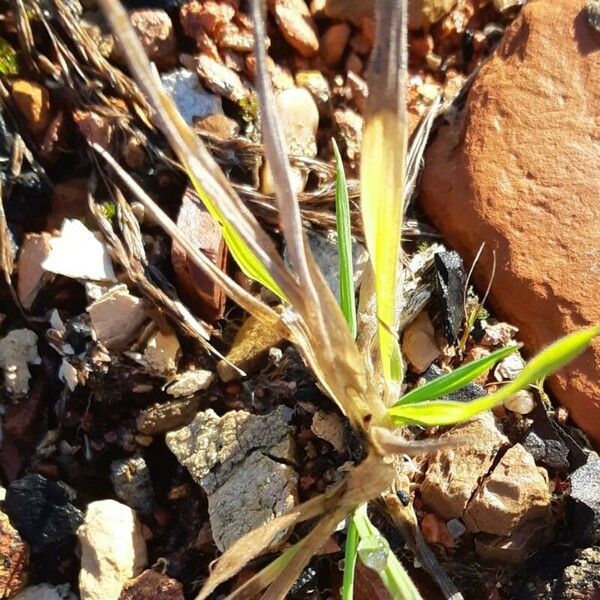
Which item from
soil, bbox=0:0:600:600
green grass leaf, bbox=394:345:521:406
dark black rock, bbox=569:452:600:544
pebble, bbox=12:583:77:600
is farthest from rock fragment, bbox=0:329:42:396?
dark black rock, bbox=569:452:600:544

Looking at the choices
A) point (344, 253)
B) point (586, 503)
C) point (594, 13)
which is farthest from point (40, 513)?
point (594, 13)

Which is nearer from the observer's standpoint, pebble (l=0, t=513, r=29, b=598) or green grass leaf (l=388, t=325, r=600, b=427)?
green grass leaf (l=388, t=325, r=600, b=427)

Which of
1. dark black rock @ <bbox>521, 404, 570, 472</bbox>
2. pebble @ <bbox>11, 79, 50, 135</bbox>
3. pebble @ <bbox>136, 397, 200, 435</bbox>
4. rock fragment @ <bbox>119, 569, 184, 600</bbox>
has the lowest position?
rock fragment @ <bbox>119, 569, 184, 600</bbox>

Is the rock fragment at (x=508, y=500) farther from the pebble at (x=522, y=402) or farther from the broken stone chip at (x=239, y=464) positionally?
the broken stone chip at (x=239, y=464)

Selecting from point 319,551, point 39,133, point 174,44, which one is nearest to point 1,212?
point 39,133

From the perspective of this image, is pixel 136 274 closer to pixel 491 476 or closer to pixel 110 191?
pixel 110 191

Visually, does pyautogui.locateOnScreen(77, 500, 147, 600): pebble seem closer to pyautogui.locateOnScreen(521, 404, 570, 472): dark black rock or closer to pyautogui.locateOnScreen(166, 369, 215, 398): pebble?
pyautogui.locateOnScreen(166, 369, 215, 398): pebble
